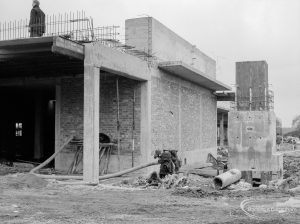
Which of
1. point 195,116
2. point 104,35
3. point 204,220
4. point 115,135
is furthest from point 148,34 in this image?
point 204,220

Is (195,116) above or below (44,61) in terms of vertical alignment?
below

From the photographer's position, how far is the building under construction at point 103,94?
560 inches

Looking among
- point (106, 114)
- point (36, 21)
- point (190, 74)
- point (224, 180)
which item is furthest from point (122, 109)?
point (224, 180)

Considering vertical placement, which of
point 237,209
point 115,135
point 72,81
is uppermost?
point 72,81

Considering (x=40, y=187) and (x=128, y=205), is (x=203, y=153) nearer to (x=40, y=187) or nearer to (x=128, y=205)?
(x=40, y=187)

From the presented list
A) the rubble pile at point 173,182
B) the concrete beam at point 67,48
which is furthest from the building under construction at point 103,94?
the rubble pile at point 173,182

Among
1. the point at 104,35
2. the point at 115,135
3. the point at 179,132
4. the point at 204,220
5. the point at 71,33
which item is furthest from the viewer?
the point at 179,132

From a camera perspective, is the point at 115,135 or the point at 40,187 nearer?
the point at 40,187

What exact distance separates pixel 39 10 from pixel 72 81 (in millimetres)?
4396

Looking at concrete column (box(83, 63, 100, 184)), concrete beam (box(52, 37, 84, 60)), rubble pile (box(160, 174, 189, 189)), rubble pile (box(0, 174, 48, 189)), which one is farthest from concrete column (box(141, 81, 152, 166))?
rubble pile (box(0, 174, 48, 189))

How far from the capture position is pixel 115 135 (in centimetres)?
1788

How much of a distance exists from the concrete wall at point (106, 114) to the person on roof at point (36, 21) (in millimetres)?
3689

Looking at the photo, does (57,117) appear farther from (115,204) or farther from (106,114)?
(115,204)

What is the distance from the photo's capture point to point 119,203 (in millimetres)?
10812
